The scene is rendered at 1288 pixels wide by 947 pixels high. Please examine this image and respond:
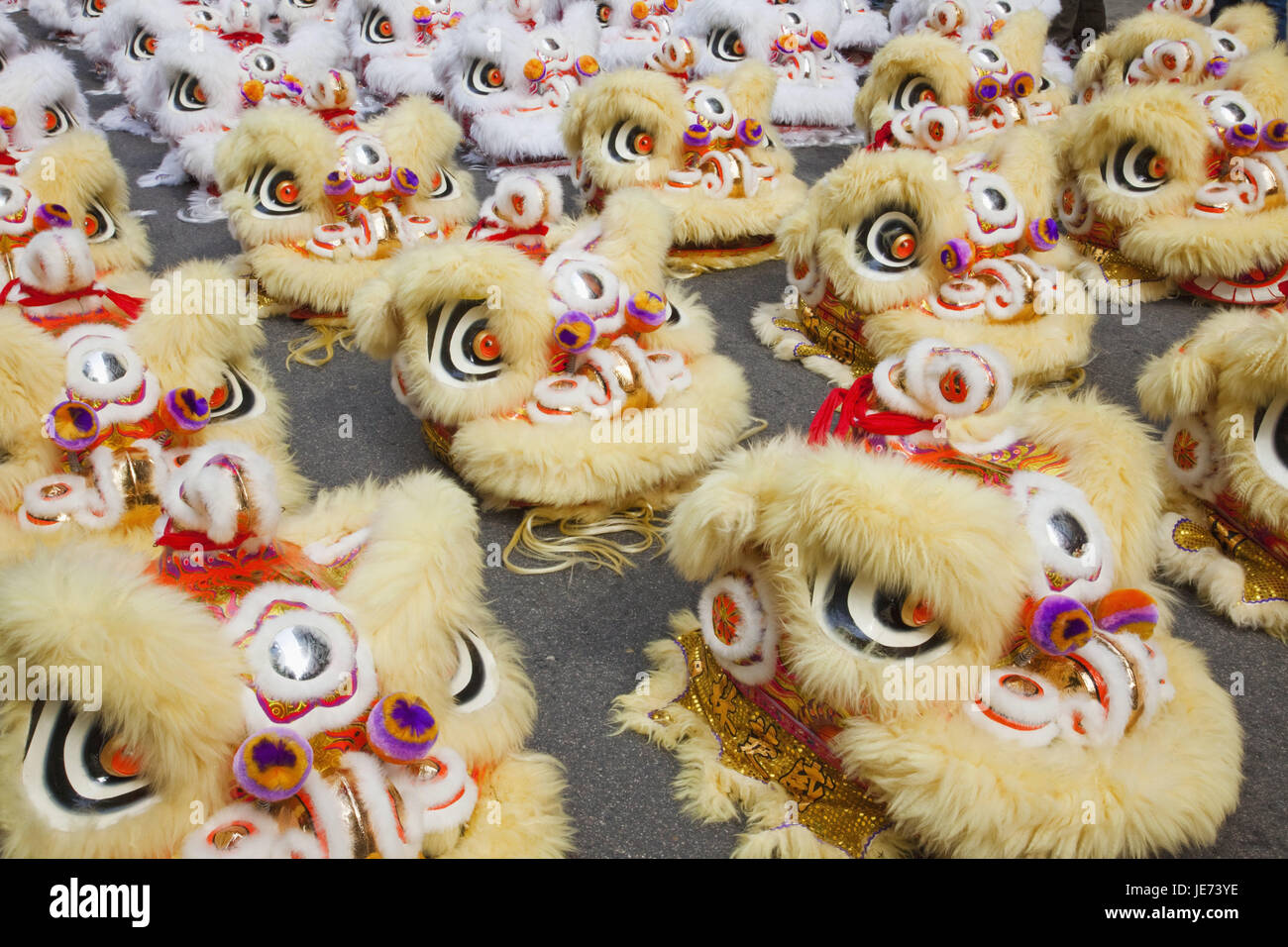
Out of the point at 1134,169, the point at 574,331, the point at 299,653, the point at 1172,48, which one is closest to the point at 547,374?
the point at 574,331

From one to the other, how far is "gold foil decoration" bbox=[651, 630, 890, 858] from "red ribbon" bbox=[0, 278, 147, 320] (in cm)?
134

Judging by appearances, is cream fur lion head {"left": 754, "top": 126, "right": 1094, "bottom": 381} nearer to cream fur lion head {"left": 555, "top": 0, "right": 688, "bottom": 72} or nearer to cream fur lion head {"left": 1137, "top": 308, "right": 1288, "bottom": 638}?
cream fur lion head {"left": 1137, "top": 308, "right": 1288, "bottom": 638}

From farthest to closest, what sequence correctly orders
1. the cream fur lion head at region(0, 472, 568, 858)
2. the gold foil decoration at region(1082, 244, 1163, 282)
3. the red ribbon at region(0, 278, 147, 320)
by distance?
the gold foil decoration at region(1082, 244, 1163, 282) < the red ribbon at region(0, 278, 147, 320) < the cream fur lion head at region(0, 472, 568, 858)

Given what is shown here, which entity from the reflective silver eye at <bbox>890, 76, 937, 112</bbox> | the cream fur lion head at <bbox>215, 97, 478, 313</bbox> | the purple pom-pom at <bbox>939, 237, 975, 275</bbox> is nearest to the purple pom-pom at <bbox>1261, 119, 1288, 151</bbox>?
the reflective silver eye at <bbox>890, 76, 937, 112</bbox>

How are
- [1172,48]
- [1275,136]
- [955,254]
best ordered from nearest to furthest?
[955,254], [1275,136], [1172,48]

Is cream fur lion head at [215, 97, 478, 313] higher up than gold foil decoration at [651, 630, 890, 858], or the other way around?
cream fur lion head at [215, 97, 478, 313]

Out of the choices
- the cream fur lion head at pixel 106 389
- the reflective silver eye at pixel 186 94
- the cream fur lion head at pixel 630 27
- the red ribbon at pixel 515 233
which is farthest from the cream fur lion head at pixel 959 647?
the cream fur lion head at pixel 630 27

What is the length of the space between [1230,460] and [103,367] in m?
2.16

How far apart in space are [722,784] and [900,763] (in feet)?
1.16

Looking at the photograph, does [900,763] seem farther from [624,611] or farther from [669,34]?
[669,34]

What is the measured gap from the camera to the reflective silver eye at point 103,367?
70.5 inches

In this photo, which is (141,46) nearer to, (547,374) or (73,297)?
(73,297)

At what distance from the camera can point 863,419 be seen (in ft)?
5.49

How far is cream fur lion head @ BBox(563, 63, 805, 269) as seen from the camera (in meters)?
3.27
